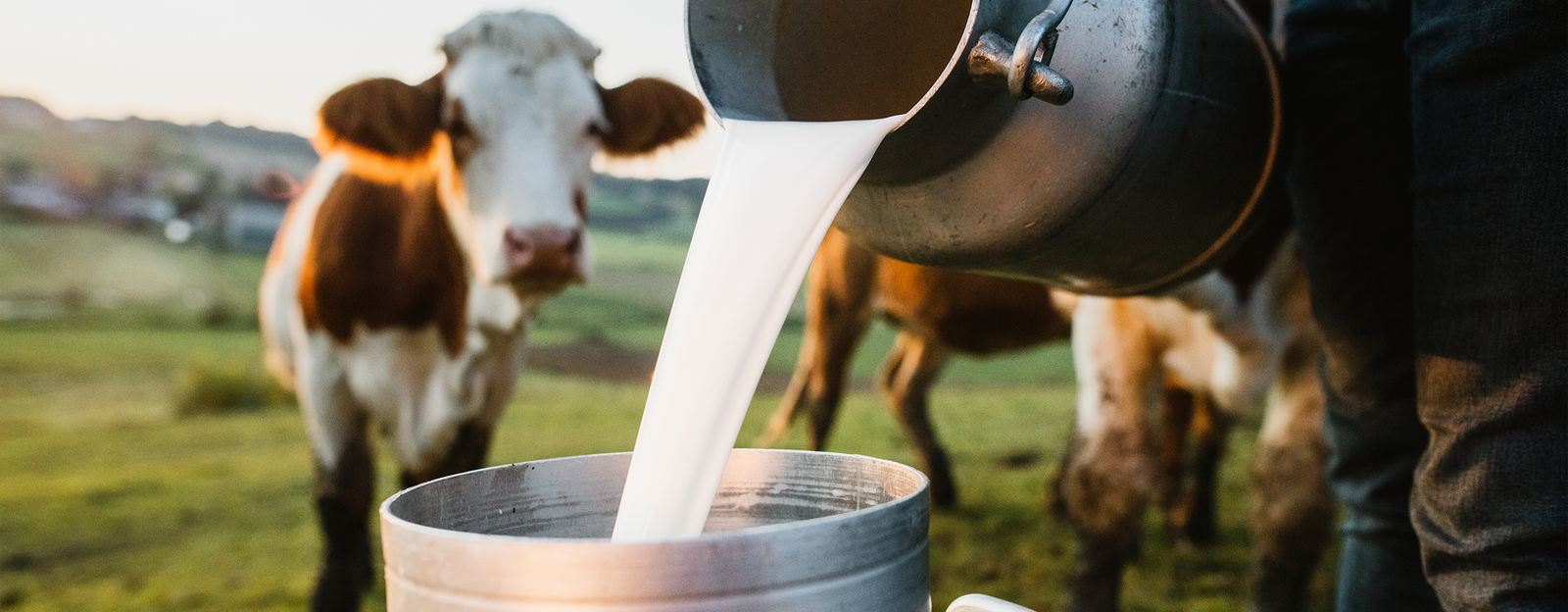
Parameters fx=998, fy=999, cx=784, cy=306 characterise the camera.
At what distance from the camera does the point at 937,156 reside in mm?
627

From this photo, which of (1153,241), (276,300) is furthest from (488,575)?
(276,300)

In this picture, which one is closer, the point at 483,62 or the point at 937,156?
the point at 937,156

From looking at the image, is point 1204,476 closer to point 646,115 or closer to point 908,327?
point 908,327

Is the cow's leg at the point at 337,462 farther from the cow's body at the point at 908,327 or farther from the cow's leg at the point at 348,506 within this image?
the cow's body at the point at 908,327

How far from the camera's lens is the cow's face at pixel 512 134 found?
1506mm

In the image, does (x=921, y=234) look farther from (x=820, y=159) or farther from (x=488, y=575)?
(x=488, y=575)

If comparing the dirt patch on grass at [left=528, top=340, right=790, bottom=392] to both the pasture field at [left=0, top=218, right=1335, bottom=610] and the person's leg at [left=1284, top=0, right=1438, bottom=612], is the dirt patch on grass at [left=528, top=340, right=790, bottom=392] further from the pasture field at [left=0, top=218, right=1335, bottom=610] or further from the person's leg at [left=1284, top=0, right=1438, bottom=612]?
the person's leg at [left=1284, top=0, right=1438, bottom=612]

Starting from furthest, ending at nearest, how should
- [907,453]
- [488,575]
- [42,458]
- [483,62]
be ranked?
[907,453] < [42,458] < [483,62] < [488,575]

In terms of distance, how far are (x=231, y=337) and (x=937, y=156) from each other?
429 centimetres

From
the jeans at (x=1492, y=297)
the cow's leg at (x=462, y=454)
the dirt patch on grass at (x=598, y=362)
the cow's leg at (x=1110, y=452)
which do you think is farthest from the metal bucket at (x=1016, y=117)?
the dirt patch on grass at (x=598, y=362)

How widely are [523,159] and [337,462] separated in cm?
65

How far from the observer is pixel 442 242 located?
1.72 metres

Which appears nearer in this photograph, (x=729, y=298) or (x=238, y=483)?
(x=729, y=298)

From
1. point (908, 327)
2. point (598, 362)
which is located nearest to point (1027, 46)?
point (908, 327)
